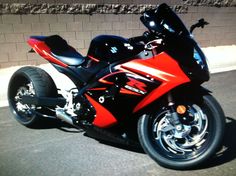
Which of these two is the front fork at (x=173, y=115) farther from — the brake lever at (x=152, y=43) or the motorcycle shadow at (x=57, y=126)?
the motorcycle shadow at (x=57, y=126)

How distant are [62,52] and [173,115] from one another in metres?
1.79

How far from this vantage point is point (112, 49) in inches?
140

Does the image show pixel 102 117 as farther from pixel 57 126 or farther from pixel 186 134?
pixel 57 126

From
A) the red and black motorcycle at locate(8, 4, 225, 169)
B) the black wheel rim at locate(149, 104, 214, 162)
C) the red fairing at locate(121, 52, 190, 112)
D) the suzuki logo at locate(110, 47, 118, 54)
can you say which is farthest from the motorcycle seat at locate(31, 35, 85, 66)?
the black wheel rim at locate(149, 104, 214, 162)

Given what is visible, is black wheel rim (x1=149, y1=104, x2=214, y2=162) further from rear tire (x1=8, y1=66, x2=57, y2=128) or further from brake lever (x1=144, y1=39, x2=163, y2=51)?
rear tire (x1=8, y1=66, x2=57, y2=128)

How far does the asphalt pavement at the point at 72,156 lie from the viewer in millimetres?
3359

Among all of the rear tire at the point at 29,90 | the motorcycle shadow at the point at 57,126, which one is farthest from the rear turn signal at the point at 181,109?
the rear tire at the point at 29,90

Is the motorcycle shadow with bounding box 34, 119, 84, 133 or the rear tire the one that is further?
the motorcycle shadow with bounding box 34, 119, 84, 133

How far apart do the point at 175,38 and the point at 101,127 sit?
1.27 metres

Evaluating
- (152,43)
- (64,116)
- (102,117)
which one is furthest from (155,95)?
(64,116)

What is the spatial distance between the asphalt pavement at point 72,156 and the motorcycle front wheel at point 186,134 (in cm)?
15

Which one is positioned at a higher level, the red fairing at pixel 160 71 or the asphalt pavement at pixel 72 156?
the red fairing at pixel 160 71

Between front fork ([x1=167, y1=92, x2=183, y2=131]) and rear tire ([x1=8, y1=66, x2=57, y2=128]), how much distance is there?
5.88 ft

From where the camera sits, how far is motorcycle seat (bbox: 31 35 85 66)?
4047 millimetres
